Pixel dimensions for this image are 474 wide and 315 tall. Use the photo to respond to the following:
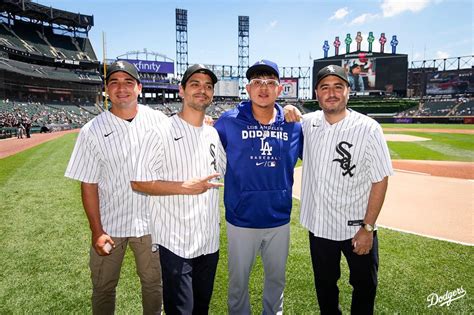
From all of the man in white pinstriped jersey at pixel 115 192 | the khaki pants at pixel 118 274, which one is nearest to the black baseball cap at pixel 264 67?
the man in white pinstriped jersey at pixel 115 192

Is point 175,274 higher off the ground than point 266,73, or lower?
lower

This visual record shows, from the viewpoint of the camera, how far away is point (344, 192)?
312 cm

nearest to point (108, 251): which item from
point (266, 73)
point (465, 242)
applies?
point (266, 73)

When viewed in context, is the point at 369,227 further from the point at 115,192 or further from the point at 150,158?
the point at 115,192

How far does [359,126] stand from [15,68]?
5567 centimetres

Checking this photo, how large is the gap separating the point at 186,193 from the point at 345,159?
158 centimetres

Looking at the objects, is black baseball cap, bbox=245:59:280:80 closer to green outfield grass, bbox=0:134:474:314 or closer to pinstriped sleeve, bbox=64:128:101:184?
pinstriped sleeve, bbox=64:128:101:184

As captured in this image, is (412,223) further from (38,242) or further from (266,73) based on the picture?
(38,242)

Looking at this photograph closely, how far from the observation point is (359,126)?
3096 mm

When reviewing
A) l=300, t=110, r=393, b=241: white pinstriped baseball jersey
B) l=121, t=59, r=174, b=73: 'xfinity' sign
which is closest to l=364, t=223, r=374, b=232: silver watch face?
l=300, t=110, r=393, b=241: white pinstriped baseball jersey

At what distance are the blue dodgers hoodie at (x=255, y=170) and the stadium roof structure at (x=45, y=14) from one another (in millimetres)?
65202

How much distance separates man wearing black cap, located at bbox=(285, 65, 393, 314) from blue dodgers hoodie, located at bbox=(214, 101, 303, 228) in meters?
0.32

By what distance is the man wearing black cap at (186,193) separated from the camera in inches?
105

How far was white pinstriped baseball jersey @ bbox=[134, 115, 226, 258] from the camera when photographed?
106 inches
